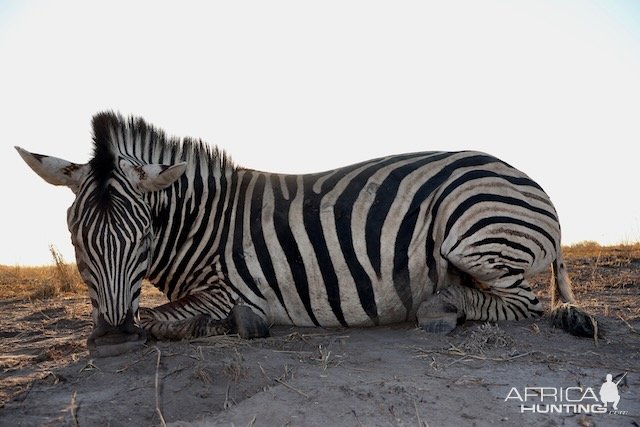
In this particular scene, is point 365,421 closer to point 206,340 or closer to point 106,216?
point 206,340

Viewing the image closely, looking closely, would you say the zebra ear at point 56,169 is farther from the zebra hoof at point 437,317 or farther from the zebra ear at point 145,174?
the zebra hoof at point 437,317

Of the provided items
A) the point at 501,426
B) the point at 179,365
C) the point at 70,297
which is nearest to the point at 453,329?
the point at 501,426

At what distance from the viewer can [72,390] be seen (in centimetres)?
338

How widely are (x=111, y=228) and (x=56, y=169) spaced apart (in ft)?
2.56

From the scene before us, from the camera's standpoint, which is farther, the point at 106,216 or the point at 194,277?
the point at 194,277

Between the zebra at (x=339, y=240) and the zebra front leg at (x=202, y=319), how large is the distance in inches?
0.4

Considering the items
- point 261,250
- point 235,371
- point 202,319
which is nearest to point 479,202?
point 261,250

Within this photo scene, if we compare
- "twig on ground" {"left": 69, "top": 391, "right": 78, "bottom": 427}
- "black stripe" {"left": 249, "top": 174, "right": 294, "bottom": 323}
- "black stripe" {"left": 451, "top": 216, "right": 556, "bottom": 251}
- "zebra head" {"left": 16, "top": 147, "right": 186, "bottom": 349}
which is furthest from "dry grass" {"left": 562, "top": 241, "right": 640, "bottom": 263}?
"twig on ground" {"left": 69, "top": 391, "right": 78, "bottom": 427}

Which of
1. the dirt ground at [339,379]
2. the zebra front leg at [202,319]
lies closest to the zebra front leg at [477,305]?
the dirt ground at [339,379]

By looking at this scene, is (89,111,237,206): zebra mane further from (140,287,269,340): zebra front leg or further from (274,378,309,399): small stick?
(274,378,309,399): small stick

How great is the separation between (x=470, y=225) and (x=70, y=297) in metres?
5.37

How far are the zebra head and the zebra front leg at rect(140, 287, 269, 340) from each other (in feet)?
0.72

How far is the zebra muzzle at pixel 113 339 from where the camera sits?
4.01 metres

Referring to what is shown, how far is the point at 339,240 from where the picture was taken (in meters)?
4.87
